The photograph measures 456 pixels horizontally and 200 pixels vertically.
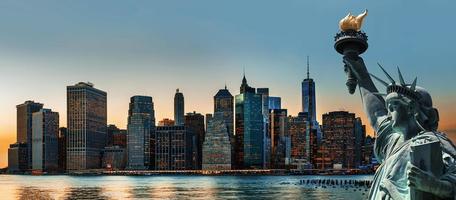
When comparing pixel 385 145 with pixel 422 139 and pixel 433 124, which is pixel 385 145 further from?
pixel 422 139

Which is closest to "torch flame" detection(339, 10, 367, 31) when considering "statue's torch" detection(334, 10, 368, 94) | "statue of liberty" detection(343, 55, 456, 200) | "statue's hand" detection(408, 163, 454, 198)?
"statue's torch" detection(334, 10, 368, 94)

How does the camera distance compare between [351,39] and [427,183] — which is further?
[351,39]

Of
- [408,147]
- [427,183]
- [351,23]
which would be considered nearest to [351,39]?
[351,23]

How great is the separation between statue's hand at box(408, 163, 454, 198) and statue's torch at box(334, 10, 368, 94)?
204 cm

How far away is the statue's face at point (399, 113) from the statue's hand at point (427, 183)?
0.63 m

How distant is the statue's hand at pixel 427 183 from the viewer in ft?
10.7

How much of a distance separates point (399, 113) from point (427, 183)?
2.36 feet

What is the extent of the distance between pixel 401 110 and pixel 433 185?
0.71 meters

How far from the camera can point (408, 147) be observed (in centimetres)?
376

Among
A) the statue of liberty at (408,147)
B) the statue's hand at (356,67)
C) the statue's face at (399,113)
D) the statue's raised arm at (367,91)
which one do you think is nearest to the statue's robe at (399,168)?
the statue of liberty at (408,147)

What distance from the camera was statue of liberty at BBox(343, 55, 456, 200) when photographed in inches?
131

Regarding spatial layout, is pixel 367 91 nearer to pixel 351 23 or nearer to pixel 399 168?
pixel 351 23

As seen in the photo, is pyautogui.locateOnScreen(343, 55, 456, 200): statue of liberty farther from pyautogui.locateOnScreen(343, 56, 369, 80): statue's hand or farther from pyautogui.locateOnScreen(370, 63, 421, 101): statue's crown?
pyautogui.locateOnScreen(343, 56, 369, 80): statue's hand

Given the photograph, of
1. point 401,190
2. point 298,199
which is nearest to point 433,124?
point 401,190
